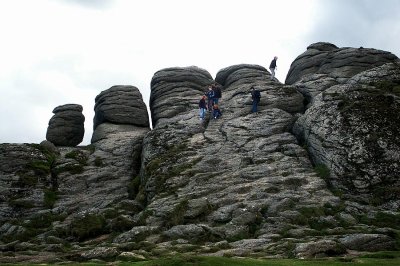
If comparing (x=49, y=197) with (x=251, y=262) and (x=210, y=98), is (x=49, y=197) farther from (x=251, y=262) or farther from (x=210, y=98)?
(x=251, y=262)

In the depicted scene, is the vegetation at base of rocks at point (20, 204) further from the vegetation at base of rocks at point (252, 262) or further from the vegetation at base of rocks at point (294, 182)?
the vegetation at base of rocks at point (252, 262)

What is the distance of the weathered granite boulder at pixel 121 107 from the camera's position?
92000mm

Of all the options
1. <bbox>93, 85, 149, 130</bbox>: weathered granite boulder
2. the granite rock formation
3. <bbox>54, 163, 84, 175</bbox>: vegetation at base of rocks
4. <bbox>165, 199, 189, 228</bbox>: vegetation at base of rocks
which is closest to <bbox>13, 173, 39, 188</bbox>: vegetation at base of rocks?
the granite rock formation

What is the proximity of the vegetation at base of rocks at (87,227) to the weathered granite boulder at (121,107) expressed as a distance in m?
42.8

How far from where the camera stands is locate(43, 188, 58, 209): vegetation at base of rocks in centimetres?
6181

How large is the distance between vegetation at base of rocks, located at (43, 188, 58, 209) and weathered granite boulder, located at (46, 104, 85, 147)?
1102 inches

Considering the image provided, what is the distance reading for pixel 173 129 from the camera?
7312 centimetres

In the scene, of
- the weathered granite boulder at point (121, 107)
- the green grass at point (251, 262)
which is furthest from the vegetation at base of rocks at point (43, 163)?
the green grass at point (251, 262)

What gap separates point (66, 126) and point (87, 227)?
163 ft

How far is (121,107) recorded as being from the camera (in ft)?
310

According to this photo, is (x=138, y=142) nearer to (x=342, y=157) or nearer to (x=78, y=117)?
(x=78, y=117)

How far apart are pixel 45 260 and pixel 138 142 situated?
4563 centimetres

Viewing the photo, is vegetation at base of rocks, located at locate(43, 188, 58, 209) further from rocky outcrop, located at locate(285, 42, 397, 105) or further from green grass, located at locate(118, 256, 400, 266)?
rocky outcrop, located at locate(285, 42, 397, 105)

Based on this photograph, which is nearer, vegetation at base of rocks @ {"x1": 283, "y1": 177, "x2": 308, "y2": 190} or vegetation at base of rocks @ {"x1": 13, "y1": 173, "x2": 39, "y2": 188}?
vegetation at base of rocks @ {"x1": 283, "y1": 177, "x2": 308, "y2": 190}
